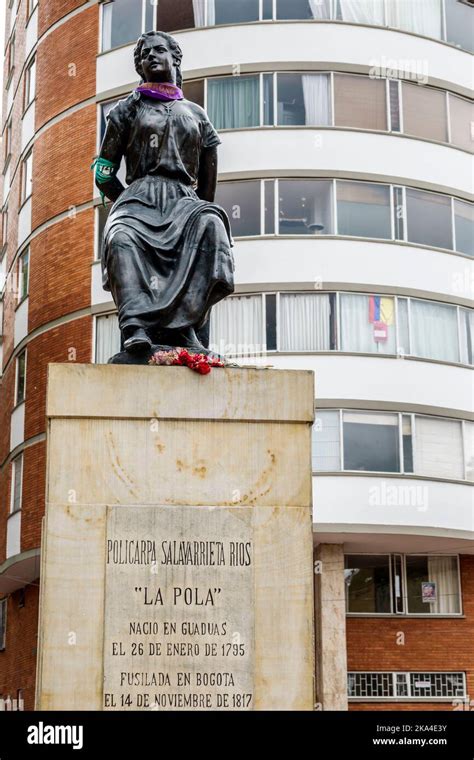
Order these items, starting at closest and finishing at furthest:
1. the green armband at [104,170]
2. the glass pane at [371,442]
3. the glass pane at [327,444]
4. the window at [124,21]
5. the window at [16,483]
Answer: the green armband at [104,170] → the glass pane at [327,444] → the glass pane at [371,442] → the window at [124,21] → the window at [16,483]

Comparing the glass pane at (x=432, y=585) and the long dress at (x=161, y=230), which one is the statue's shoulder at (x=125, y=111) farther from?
the glass pane at (x=432, y=585)

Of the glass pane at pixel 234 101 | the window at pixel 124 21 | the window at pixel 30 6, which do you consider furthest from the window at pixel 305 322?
the window at pixel 30 6

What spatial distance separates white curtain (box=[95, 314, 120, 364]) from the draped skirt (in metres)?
22.3

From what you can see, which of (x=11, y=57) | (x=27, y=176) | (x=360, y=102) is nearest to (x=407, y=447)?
(x=360, y=102)

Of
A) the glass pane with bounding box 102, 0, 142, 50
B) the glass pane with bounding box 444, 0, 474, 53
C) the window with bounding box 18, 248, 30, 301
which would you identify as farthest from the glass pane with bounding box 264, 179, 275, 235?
the window with bounding box 18, 248, 30, 301

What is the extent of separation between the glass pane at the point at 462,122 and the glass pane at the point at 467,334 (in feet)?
14.6

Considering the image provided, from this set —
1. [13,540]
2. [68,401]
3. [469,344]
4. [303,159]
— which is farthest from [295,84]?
[68,401]

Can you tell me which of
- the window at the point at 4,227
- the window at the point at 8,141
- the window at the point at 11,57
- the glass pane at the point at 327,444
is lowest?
the glass pane at the point at 327,444

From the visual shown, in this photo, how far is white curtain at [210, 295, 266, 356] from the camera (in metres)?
30.6

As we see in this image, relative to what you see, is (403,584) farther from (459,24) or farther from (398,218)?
(459,24)

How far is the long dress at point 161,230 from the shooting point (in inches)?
382
